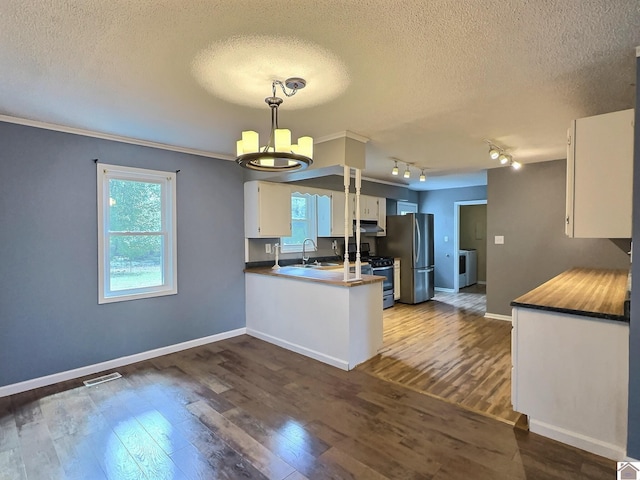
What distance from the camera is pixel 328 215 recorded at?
5820 mm

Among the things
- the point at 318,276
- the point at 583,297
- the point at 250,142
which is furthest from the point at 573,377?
the point at 250,142

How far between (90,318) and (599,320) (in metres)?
4.25

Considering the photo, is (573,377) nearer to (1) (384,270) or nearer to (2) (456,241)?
(1) (384,270)

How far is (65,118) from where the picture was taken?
9.88ft

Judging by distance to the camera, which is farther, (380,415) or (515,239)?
(515,239)

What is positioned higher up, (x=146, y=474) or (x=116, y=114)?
(x=116, y=114)

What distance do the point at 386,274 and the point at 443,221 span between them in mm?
2446

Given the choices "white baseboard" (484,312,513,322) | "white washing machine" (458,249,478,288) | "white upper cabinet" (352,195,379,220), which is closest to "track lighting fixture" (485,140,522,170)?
"white baseboard" (484,312,513,322)

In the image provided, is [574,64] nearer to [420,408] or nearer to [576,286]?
[576,286]

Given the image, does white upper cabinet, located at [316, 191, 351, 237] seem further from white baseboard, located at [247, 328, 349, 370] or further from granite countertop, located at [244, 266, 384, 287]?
white baseboard, located at [247, 328, 349, 370]

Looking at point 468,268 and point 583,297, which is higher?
point 583,297

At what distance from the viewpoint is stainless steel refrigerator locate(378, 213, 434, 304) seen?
6.53 metres

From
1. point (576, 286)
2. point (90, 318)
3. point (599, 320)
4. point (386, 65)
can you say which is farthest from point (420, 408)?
point (90, 318)

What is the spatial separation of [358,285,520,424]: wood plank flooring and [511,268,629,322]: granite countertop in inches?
35.2
